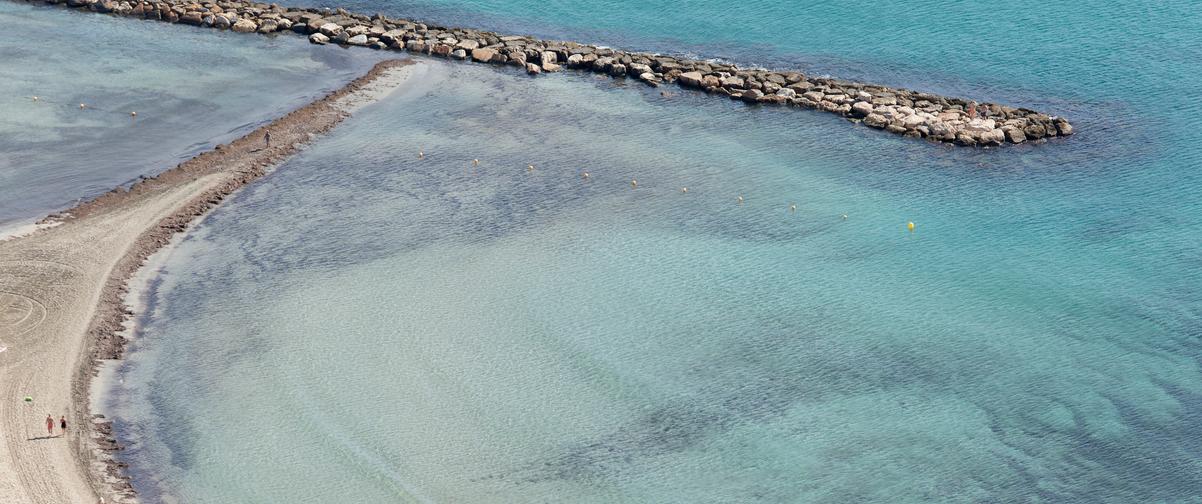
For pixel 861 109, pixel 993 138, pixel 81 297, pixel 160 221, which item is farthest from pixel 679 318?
pixel 160 221

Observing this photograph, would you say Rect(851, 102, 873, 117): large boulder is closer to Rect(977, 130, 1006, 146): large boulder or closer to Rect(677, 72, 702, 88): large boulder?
Rect(977, 130, 1006, 146): large boulder

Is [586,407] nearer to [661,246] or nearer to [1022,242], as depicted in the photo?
[661,246]

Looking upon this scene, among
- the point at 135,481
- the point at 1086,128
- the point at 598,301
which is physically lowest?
the point at 135,481

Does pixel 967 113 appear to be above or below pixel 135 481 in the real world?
above

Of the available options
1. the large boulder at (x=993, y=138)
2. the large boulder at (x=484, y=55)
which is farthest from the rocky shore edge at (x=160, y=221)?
the large boulder at (x=993, y=138)

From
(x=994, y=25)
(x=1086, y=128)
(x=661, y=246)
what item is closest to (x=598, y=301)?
(x=661, y=246)

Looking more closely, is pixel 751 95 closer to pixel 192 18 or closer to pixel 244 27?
pixel 244 27
